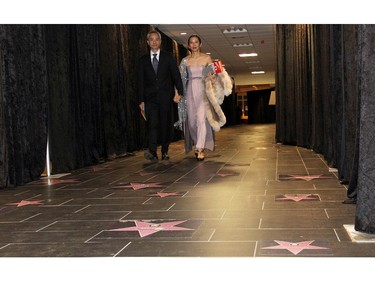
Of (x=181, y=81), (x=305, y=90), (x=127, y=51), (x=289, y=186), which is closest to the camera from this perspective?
(x=289, y=186)

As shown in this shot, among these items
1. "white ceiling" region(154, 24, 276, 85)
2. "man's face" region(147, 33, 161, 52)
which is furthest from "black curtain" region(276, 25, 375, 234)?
"white ceiling" region(154, 24, 276, 85)

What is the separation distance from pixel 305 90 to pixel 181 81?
2.14 m


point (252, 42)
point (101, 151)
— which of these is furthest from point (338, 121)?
point (252, 42)

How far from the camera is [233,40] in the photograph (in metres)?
13.0

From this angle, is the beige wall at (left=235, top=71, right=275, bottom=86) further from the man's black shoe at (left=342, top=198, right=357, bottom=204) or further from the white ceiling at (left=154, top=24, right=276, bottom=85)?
the man's black shoe at (left=342, top=198, right=357, bottom=204)

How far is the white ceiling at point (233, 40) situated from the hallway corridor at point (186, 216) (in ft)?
21.4

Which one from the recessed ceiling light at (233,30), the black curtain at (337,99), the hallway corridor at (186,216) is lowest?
the hallway corridor at (186,216)

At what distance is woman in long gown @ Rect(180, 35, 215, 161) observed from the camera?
599 centimetres

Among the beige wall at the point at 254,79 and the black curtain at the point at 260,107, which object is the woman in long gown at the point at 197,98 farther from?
the black curtain at the point at 260,107

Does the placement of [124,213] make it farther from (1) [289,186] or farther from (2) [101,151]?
(2) [101,151]

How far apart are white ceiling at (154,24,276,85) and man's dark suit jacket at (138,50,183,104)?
4.24 m

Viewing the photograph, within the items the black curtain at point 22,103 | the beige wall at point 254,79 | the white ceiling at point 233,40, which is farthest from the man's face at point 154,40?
the beige wall at point 254,79

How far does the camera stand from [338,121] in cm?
382

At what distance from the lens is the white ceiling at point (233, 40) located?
1091cm
